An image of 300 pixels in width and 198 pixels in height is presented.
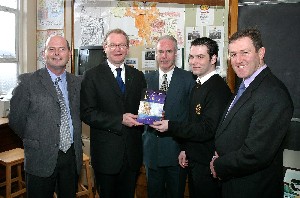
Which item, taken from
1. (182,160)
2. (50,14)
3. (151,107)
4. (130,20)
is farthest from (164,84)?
(50,14)

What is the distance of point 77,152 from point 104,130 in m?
0.26

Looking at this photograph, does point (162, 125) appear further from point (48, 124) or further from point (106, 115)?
point (48, 124)

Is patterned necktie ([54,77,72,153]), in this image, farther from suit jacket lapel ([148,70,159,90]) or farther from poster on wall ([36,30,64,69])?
poster on wall ([36,30,64,69])

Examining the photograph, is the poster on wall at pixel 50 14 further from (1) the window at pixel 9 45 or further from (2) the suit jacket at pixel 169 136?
(2) the suit jacket at pixel 169 136

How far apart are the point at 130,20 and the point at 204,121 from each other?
202cm

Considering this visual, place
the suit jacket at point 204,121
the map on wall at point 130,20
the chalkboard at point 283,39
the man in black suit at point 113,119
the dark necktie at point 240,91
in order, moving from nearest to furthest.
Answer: the dark necktie at point 240,91 → the suit jacket at point 204,121 → the man in black suit at point 113,119 → the chalkboard at point 283,39 → the map on wall at point 130,20

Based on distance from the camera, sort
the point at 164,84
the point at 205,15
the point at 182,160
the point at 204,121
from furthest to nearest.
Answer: the point at 205,15, the point at 164,84, the point at 182,160, the point at 204,121

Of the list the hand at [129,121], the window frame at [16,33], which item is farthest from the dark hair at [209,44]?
the window frame at [16,33]

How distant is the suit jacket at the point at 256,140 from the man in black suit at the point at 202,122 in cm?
26

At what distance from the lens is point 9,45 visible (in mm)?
4312

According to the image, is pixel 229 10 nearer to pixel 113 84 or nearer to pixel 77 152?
pixel 113 84

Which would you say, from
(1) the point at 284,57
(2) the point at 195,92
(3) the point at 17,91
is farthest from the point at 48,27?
(1) the point at 284,57

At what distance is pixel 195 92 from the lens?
2.27m

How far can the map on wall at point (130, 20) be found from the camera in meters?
3.55
